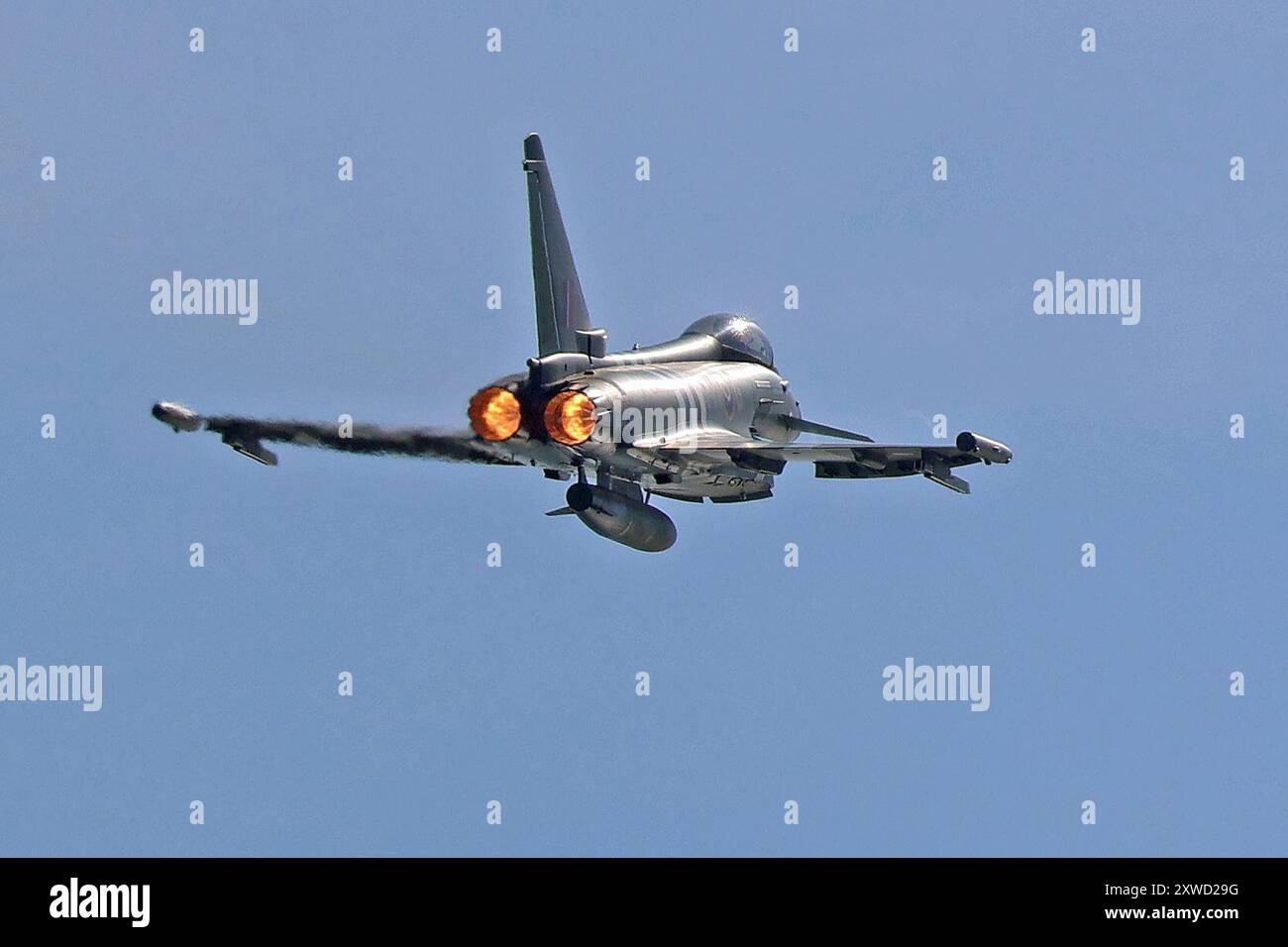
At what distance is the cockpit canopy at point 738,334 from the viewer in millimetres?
60938

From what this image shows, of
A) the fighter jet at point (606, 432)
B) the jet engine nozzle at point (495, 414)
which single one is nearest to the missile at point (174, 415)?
the fighter jet at point (606, 432)

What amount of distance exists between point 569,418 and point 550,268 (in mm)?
6002

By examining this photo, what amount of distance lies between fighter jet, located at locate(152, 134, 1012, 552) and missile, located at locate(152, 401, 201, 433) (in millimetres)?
24

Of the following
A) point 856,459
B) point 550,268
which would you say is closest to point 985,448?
point 856,459

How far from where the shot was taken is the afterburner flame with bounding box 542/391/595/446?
1993 inches

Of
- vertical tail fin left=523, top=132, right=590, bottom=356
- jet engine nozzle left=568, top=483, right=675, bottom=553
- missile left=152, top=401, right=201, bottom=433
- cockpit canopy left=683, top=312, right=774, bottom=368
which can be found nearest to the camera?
missile left=152, top=401, right=201, bottom=433

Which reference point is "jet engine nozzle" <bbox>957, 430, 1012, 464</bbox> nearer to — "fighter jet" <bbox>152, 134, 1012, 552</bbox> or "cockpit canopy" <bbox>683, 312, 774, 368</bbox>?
"fighter jet" <bbox>152, 134, 1012, 552</bbox>

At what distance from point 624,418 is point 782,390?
945 cm

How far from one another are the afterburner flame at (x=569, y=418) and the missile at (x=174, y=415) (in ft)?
20.0

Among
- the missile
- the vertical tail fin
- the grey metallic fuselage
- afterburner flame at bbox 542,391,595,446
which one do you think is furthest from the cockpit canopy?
the missile

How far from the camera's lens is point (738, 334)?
61406 millimetres

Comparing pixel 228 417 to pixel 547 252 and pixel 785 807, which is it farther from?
pixel 785 807

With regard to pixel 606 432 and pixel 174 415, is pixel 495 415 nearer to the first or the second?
pixel 606 432
